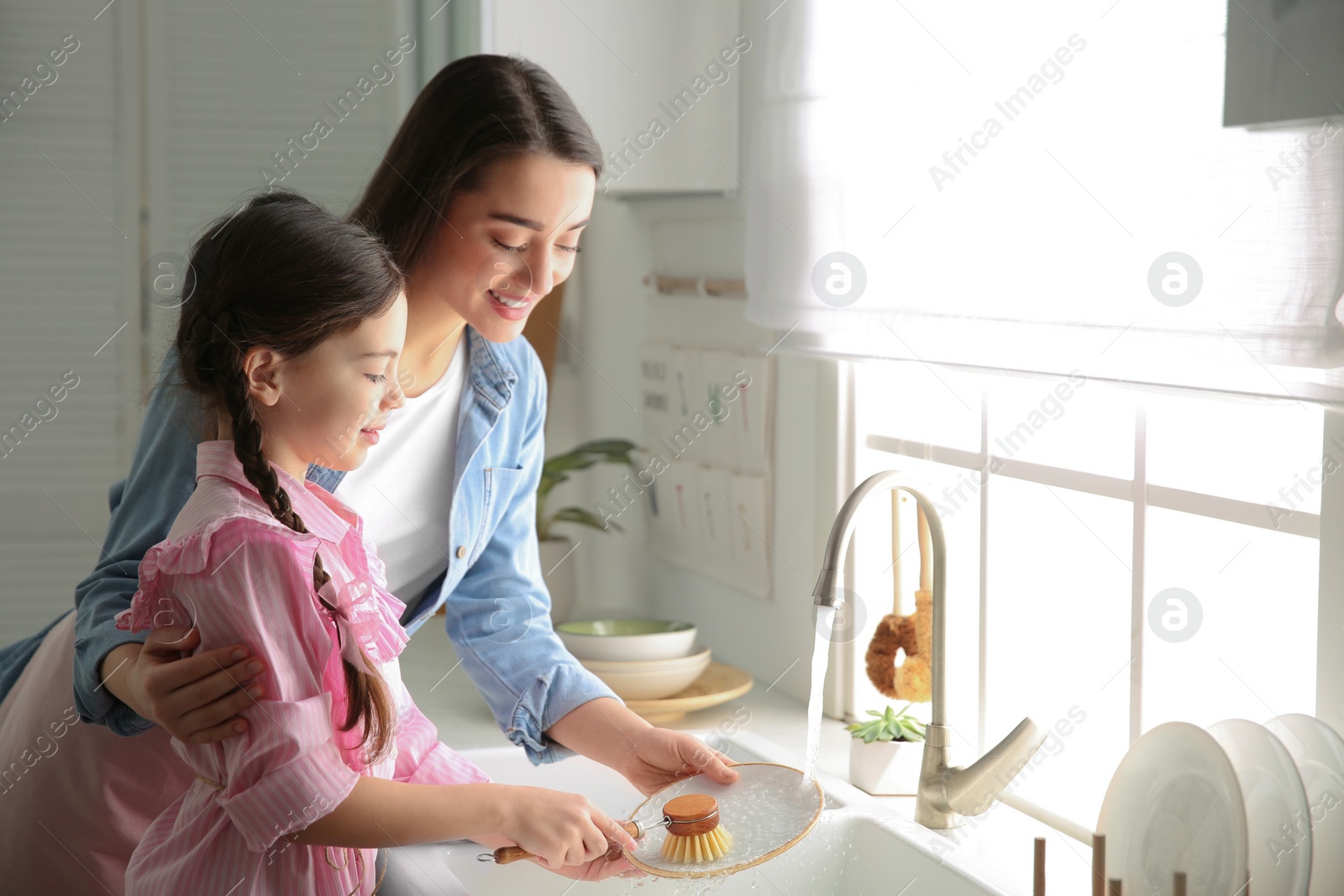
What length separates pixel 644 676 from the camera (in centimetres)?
164

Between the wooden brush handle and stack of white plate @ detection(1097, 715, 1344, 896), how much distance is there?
0.37 meters

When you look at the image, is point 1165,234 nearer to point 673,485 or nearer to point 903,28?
point 903,28

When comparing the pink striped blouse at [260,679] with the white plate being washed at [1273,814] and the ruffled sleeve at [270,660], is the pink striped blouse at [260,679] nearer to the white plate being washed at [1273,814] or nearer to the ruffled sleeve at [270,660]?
the ruffled sleeve at [270,660]

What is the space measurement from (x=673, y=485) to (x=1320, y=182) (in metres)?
1.46

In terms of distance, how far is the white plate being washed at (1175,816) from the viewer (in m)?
0.85

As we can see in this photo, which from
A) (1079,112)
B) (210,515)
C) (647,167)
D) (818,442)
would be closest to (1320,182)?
(1079,112)

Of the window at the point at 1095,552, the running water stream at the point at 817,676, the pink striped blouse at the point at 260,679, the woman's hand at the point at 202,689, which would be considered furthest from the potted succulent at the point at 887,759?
the woman's hand at the point at 202,689

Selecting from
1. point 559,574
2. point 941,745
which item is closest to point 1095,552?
point 941,745

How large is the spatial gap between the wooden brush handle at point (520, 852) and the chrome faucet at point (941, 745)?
0.97ft

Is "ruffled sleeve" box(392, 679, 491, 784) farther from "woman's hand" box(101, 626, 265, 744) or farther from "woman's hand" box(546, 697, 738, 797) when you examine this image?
"woman's hand" box(101, 626, 265, 744)

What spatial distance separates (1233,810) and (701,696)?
0.90 metres

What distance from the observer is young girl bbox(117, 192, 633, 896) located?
77 cm

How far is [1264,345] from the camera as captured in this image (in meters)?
0.89

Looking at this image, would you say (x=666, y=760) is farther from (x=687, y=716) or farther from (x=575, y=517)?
(x=575, y=517)
